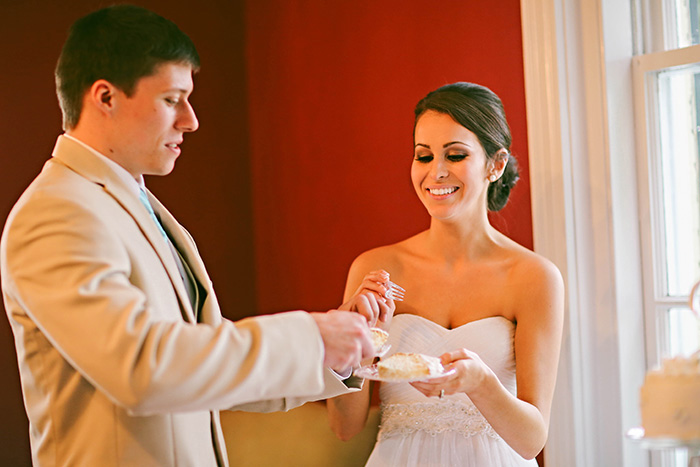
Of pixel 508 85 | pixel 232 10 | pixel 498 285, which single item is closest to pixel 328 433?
pixel 498 285

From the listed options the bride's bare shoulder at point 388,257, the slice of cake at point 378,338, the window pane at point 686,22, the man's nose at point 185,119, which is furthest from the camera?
the bride's bare shoulder at point 388,257

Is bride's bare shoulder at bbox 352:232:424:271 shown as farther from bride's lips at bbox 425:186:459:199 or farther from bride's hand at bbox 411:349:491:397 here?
bride's hand at bbox 411:349:491:397

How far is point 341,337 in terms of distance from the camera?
4.50 feet

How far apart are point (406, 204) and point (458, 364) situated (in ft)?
3.78

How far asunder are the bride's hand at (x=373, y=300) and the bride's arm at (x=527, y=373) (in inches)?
9.3

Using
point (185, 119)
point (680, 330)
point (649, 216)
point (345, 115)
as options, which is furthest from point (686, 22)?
point (185, 119)

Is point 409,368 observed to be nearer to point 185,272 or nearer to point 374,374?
point 374,374

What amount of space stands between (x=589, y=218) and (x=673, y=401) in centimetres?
135

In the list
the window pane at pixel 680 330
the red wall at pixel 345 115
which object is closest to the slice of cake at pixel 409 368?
the red wall at pixel 345 115

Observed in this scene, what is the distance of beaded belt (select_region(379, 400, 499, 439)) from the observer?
7.26 ft

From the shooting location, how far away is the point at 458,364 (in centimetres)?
182

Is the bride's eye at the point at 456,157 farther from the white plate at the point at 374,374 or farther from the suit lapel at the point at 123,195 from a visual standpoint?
the suit lapel at the point at 123,195

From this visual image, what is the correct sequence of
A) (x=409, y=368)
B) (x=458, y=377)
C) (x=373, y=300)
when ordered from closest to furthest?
1. (x=409, y=368)
2. (x=458, y=377)
3. (x=373, y=300)

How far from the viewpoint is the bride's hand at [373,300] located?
1969mm
